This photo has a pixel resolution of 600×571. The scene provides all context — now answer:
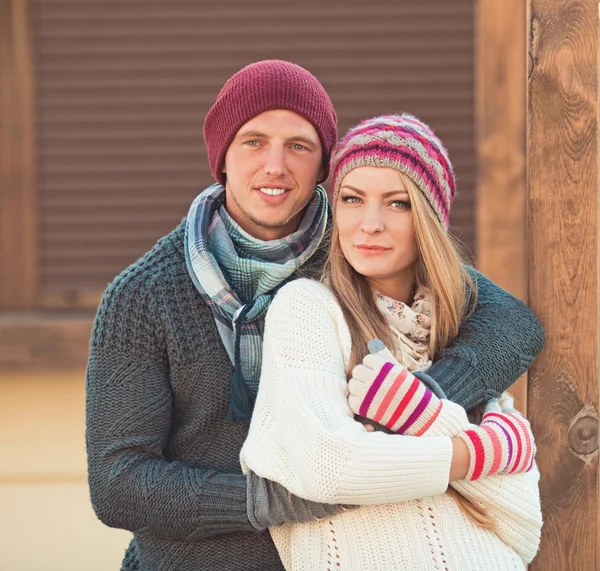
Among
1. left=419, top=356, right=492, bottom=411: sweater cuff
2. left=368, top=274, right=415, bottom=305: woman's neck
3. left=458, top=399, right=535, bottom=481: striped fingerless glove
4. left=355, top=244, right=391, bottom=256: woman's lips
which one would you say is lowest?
left=458, top=399, right=535, bottom=481: striped fingerless glove

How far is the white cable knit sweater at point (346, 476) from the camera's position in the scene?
2.01 meters

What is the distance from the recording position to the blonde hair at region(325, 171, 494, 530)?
86.0 inches

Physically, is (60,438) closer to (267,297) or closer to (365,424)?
(267,297)

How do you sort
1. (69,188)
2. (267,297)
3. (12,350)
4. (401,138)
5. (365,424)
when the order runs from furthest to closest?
1. (69,188)
2. (12,350)
3. (267,297)
4. (401,138)
5. (365,424)

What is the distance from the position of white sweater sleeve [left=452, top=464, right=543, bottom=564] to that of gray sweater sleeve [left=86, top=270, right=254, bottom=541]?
504 millimetres

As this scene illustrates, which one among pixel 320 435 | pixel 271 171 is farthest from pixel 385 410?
pixel 271 171

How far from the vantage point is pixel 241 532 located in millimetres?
2367

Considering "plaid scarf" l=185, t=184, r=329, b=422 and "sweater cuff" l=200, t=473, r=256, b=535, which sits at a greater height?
"plaid scarf" l=185, t=184, r=329, b=422

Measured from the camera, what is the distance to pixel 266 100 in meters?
2.55

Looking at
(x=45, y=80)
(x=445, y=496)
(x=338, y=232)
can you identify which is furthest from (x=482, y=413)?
(x=45, y=80)

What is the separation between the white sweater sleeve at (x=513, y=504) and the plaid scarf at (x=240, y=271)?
549 millimetres

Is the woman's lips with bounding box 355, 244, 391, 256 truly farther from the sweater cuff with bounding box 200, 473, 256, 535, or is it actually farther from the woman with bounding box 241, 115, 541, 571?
the sweater cuff with bounding box 200, 473, 256, 535

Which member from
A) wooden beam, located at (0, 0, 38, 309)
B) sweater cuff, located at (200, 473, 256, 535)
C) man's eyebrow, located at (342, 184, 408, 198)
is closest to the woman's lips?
man's eyebrow, located at (342, 184, 408, 198)

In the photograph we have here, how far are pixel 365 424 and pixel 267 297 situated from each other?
44cm
